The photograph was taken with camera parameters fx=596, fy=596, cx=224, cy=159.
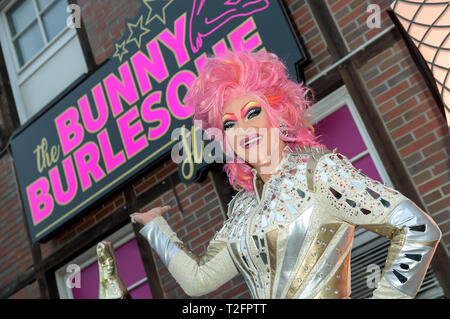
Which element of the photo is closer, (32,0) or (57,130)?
(57,130)

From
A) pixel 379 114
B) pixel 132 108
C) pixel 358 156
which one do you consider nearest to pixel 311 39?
pixel 379 114

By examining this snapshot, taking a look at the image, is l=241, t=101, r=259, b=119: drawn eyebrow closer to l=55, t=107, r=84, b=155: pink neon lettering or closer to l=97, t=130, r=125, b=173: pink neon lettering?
l=97, t=130, r=125, b=173: pink neon lettering

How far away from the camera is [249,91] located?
2.26 meters

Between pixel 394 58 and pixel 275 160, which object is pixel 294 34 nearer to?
pixel 394 58

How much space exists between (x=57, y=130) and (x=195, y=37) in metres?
2.09

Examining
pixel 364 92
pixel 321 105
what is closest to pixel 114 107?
pixel 321 105

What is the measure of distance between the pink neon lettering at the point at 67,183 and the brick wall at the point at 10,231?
781 millimetres

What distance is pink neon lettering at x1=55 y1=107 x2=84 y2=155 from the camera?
6.35 metres

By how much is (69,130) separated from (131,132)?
3.07 ft

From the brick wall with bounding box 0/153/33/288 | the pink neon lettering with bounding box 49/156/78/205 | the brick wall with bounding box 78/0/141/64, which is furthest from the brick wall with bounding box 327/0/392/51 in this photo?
the brick wall with bounding box 0/153/33/288

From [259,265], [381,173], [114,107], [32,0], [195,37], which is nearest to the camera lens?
[259,265]

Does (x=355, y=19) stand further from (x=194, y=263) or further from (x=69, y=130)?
(x=69, y=130)

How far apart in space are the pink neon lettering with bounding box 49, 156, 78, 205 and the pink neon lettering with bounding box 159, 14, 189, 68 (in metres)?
1.74

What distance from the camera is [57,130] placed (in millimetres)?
6539
